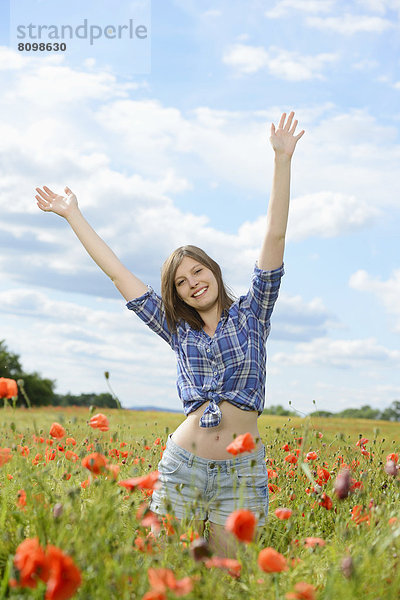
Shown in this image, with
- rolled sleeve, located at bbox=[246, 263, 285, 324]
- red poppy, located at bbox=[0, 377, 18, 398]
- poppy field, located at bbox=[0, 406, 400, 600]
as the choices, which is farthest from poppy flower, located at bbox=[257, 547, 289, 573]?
rolled sleeve, located at bbox=[246, 263, 285, 324]

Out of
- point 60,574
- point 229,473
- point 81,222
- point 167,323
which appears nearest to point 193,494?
point 229,473

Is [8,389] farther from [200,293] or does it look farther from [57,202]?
[57,202]

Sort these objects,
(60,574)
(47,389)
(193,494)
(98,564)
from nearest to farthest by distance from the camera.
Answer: (60,574)
(98,564)
(193,494)
(47,389)

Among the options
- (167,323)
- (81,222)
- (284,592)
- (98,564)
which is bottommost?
(284,592)

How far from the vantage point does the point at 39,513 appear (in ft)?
9.00

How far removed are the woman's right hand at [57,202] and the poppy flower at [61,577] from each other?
125 inches

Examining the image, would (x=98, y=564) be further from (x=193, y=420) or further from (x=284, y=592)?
(x=193, y=420)

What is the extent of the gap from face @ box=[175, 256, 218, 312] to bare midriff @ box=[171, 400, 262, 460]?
674mm

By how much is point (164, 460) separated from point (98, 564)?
154 centimetres

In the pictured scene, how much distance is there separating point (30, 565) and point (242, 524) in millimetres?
729

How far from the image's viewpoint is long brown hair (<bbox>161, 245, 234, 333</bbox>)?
4.24 m

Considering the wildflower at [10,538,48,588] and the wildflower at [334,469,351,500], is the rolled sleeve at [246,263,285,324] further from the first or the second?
the wildflower at [10,538,48,588]

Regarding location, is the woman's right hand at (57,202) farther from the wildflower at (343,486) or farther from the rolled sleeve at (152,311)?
the wildflower at (343,486)

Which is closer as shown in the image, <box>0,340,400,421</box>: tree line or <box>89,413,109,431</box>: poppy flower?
<box>89,413,109,431</box>: poppy flower
